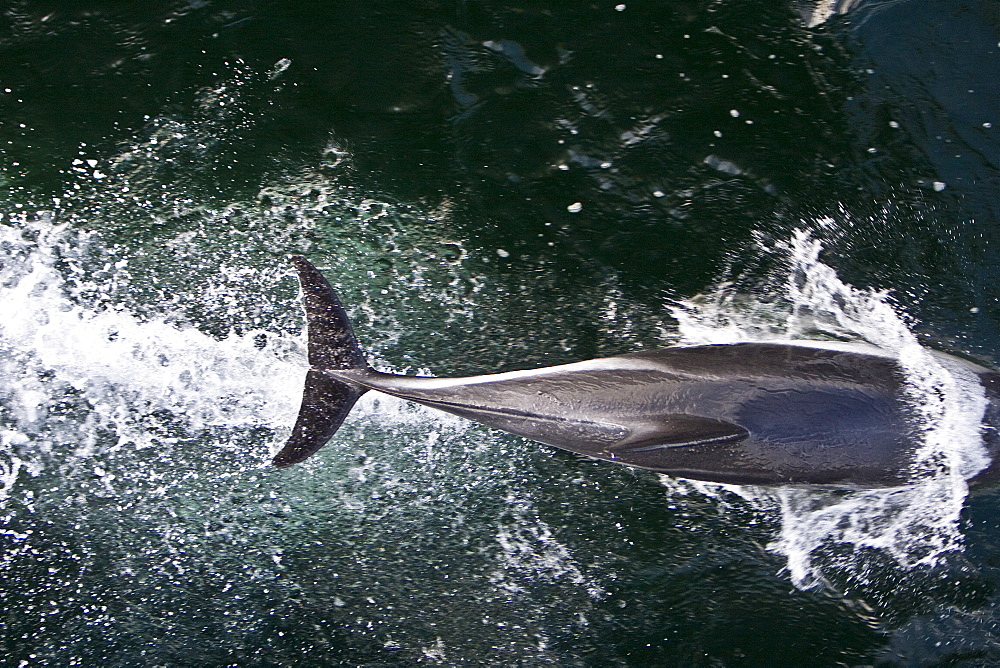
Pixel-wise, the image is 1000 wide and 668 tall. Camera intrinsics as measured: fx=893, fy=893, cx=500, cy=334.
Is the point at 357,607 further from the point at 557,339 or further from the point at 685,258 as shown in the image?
the point at 685,258

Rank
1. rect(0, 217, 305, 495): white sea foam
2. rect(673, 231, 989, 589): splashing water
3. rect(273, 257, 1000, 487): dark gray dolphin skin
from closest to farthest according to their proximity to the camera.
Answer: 1. rect(273, 257, 1000, 487): dark gray dolphin skin
2. rect(673, 231, 989, 589): splashing water
3. rect(0, 217, 305, 495): white sea foam

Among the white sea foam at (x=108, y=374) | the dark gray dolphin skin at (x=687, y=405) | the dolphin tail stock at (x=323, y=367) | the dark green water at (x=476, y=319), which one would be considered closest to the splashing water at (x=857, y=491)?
the dark green water at (x=476, y=319)

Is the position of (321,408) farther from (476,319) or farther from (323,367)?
(476,319)

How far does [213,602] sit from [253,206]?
3110 millimetres

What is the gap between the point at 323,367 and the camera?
19.9 feet

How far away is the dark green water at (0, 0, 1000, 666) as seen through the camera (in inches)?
267

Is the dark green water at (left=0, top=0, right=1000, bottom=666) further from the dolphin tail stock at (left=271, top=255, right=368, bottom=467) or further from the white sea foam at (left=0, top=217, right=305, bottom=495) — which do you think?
the dolphin tail stock at (left=271, top=255, right=368, bottom=467)

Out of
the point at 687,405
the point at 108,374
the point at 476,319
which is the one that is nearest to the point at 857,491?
the point at 687,405

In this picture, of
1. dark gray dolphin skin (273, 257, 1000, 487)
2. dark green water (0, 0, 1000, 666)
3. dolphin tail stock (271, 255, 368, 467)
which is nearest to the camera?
dark gray dolphin skin (273, 257, 1000, 487)

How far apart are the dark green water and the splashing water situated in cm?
3

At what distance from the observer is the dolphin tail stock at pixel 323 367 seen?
19.4 ft

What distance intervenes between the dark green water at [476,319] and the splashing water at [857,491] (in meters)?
0.03

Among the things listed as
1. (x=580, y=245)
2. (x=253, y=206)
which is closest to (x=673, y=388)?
(x=580, y=245)

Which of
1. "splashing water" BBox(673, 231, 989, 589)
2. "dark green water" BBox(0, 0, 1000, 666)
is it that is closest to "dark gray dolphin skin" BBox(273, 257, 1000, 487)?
"splashing water" BBox(673, 231, 989, 589)
